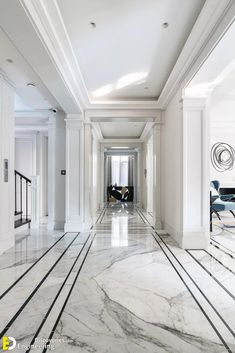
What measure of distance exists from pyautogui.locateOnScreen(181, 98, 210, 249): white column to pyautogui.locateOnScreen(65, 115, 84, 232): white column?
2355 millimetres

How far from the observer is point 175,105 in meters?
4.37

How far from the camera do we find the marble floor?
1613mm

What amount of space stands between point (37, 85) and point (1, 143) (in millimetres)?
1184

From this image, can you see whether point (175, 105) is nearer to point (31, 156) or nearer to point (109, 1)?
point (109, 1)

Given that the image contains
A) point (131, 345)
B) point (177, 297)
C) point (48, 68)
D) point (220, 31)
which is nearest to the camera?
point (131, 345)

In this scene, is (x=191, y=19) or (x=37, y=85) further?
(x=37, y=85)

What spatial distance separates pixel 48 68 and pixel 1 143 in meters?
1.38

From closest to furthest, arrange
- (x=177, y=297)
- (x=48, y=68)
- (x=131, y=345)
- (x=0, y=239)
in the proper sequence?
(x=131, y=345) < (x=177, y=297) < (x=48, y=68) < (x=0, y=239)

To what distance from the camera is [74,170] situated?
530 cm

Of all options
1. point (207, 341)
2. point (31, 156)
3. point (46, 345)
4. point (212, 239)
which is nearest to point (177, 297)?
point (207, 341)

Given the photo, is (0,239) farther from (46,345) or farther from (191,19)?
(191,19)

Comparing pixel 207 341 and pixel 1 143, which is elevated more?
pixel 1 143

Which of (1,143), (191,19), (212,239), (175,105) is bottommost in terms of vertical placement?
(212,239)

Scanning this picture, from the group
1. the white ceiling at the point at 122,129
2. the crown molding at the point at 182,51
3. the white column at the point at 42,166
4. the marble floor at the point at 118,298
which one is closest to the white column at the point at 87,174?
the crown molding at the point at 182,51
